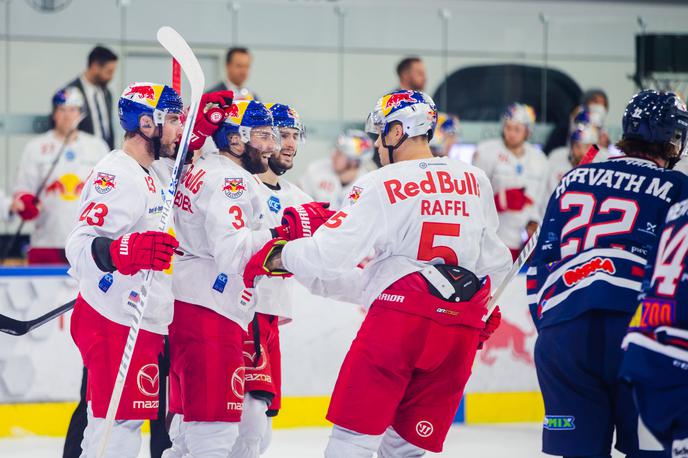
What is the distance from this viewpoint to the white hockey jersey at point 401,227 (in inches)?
142

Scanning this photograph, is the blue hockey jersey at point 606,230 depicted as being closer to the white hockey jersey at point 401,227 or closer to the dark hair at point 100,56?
the white hockey jersey at point 401,227

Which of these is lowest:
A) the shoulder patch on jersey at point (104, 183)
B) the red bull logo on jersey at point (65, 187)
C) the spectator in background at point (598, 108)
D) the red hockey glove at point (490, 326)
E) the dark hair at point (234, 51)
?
the red hockey glove at point (490, 326)

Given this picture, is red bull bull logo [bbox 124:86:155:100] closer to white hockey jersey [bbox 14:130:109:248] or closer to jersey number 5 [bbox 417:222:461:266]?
jersey number 5 [bbox 417:222:461:266]

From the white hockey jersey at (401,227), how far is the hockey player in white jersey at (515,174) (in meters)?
3.95

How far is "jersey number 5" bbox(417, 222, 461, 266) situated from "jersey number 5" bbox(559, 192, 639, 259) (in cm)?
44

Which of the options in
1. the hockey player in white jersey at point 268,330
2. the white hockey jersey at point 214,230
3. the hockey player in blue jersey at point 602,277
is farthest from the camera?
the hockey player in white jersey at point 268,330

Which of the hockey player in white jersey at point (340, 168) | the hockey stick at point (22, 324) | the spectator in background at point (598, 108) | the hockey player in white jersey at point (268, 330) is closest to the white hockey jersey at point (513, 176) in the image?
the spectator in background at point (598, 108)

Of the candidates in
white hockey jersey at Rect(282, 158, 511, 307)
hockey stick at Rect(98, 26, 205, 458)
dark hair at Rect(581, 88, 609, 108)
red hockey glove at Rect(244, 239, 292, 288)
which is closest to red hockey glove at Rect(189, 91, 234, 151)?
hockey stick at Rect(98, 26, 205, 458)

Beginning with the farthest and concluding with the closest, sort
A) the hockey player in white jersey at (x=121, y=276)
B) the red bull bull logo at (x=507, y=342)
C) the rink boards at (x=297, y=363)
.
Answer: the red bull bull logo at (x=507, y=342) → the rink boards at (x=297, y=363) → the hockey player in white jersey at (x=121, y=276)

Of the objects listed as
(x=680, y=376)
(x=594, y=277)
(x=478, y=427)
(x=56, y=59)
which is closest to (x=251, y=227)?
(x=594, y=277)

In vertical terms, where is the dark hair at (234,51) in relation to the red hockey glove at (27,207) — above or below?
above

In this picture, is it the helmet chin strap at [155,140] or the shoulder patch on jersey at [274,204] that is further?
the shoulder patch on jersey at [274,204]

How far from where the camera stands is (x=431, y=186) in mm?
3648

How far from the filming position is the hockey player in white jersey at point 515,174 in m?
7.74
